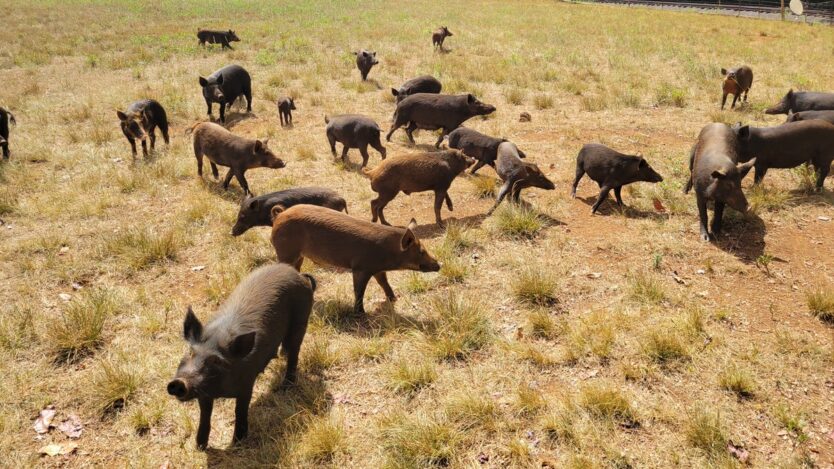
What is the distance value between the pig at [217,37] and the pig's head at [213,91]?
37.9 feet

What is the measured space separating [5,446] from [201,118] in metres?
11.1

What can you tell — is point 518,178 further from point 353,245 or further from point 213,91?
point 213,91

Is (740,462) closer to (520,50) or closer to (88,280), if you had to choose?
(88,280)

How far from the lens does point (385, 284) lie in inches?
239

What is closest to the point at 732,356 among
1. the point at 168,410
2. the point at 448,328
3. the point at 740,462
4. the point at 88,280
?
the point at 740,462

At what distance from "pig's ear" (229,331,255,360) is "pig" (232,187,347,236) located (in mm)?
3636

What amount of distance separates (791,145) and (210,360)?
9.45 m

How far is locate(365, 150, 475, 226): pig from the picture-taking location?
8.07 m

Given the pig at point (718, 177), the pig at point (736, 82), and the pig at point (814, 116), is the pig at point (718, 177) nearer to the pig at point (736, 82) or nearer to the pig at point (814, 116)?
the pig at point (814, 116)

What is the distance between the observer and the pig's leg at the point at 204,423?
395cm

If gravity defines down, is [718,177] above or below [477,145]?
above

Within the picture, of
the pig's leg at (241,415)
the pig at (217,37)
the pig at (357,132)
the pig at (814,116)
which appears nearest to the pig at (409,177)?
the pig at (357,132)

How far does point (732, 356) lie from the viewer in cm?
504

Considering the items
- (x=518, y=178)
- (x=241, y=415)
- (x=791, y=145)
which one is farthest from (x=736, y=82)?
(x=241, y=415)
